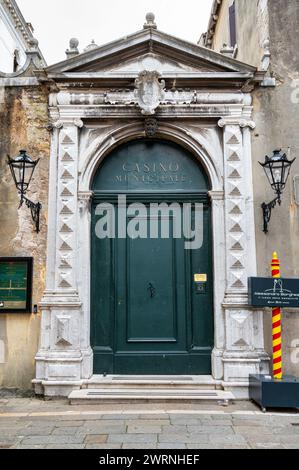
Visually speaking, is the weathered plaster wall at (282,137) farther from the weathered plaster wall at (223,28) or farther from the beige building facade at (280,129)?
the weathered plaster wall at (223,28)

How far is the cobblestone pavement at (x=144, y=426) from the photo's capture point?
488 centimetres

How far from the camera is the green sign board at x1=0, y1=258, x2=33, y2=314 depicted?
714 centimetres

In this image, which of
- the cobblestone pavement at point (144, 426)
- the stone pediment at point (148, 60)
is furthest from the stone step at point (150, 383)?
the stone pediment at point (148, 60)

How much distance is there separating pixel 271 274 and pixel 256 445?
3.01 metres

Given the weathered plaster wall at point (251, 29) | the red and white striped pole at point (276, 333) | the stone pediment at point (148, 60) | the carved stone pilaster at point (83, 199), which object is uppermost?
the weathered plaster wall at point (251, 29)

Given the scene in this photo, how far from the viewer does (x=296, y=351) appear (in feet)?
23.1

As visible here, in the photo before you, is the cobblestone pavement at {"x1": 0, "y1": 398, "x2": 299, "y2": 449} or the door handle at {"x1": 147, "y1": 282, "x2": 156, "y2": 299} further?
the door handle at {"x1": 147, "y1": 282, "x2": 156, "y2": 299}

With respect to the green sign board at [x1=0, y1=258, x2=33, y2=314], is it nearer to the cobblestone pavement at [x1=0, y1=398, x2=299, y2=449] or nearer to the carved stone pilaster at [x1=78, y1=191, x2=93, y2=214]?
the carved stone pilaster at [x1=78, y1=191, x2=93, y2=214]

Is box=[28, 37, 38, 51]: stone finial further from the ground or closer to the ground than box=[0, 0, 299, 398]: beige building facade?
further from the ground

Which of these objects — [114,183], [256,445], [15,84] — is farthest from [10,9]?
[256,445]

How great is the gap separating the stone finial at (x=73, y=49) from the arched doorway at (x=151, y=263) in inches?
76.1

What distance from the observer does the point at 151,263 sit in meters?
7.43

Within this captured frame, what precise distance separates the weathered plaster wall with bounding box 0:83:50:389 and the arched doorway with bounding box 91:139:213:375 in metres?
0.91

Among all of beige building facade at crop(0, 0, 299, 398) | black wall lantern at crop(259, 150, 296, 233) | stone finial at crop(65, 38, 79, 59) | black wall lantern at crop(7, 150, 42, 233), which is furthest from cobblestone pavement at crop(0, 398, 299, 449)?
stone finial at crop(65, 38, 79, 59)
